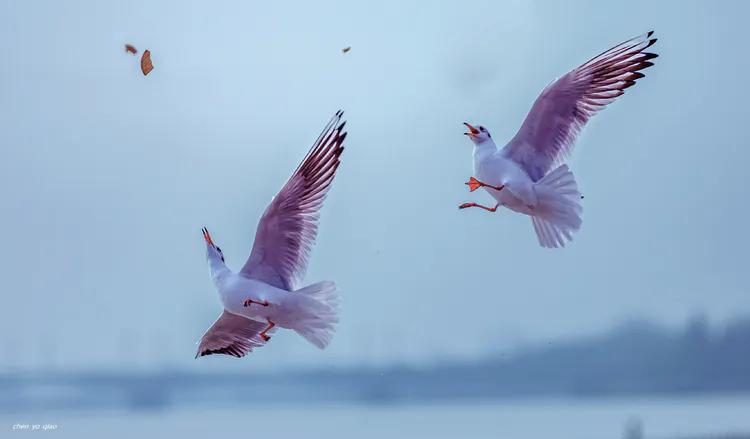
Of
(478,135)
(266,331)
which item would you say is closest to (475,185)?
(478,135)

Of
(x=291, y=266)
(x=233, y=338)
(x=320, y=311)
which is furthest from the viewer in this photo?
(x=233, y=338)

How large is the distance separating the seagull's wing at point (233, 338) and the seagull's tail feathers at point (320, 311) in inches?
16.3

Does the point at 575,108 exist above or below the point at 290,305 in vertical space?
above

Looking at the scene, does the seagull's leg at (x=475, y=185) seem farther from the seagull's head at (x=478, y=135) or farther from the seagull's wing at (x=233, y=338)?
the seagull's wing at (x=233, y=338)

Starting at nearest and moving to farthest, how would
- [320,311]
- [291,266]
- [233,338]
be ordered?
[320,311]
[291,266]
[233,338]

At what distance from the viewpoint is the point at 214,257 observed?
14.2 feet

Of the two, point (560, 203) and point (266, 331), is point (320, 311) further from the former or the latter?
point (560, 203)

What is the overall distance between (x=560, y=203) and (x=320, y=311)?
0.82 metres

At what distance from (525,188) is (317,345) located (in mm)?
818

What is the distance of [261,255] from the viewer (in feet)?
13.9

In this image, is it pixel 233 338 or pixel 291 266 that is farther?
pixel 233 338

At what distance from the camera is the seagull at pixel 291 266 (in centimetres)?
408

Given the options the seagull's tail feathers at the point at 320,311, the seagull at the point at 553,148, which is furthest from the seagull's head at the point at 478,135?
the seagull's tail feathers at the point at 320,311

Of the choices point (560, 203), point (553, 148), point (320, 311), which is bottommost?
point (320, 311)
